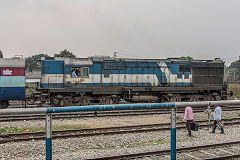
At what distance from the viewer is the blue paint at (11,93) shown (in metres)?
17.7

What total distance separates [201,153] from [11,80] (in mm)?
14693

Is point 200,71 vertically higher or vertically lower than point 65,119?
higher

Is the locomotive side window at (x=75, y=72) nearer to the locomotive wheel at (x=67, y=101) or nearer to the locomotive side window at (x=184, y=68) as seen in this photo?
the locomotive wheel at (x=67, y=101)

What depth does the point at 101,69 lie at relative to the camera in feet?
66.0

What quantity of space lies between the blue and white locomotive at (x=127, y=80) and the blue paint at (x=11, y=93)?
147 cm

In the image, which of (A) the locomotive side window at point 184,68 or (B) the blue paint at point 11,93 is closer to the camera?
(B) the blue paint at point 11,93

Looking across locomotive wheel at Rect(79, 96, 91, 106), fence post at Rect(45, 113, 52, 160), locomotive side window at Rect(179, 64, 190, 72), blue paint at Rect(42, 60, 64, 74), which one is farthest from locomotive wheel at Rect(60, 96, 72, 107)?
fence post at Rect(45, 113, 52, 160)

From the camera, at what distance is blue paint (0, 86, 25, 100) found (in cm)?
1773

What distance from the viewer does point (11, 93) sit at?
17953mm

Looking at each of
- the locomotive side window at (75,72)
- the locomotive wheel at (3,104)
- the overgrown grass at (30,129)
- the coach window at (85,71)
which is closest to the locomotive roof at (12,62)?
the locomotive wheel at (3,104)

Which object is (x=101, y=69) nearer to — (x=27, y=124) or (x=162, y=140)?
(x=27, y=124)

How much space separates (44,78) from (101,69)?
445 cm

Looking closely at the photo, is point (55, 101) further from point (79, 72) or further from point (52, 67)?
point (79, 72)

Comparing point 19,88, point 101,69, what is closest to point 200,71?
point 101,69
